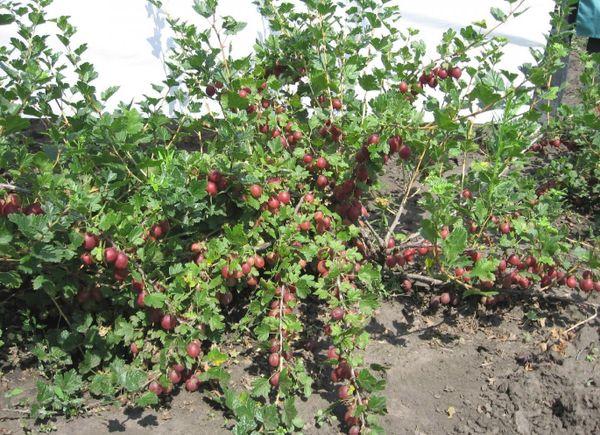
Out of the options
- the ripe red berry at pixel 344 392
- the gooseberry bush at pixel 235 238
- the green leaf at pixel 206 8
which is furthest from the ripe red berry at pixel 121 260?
the green leaf at pixel 206 8

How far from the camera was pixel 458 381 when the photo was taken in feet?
9.65

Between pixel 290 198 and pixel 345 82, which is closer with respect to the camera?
pixel 290 198

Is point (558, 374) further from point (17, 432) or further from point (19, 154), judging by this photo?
point (19, 154)

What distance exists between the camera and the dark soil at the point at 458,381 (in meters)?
2.64

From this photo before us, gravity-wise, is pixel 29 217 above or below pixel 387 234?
above

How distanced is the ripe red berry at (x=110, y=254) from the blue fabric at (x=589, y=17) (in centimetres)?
437

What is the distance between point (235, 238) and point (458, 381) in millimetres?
1190

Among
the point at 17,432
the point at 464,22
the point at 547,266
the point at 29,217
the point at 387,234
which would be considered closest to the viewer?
the point at 29,217

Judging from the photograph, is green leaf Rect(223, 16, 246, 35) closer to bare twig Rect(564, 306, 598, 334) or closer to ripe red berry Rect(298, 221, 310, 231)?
ripe red berry Rect(298, 221, 310, 231)

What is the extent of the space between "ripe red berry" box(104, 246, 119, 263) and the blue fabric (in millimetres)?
4369

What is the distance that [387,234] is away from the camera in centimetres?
338

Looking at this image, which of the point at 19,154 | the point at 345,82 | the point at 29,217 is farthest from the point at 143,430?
the point at 345,82

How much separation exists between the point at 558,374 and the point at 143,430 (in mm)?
1753

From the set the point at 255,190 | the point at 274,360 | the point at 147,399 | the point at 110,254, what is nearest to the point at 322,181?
the point at 255,190
